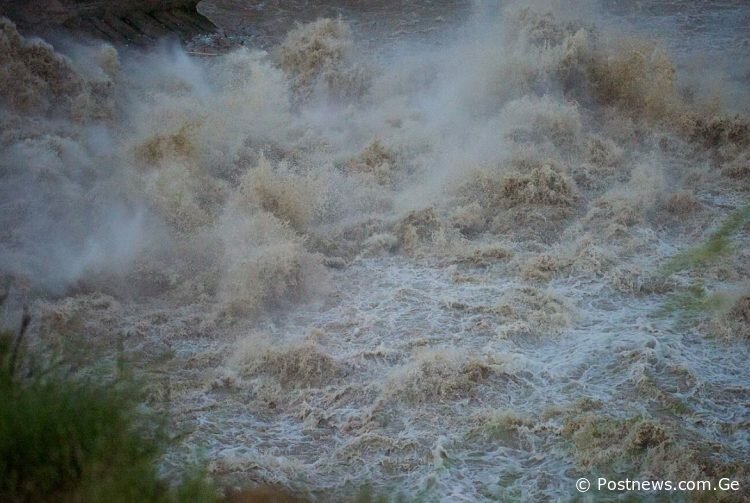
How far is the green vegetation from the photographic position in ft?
8.40

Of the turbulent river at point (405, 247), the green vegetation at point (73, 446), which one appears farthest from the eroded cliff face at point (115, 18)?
the green vegetation at point (73, 446)

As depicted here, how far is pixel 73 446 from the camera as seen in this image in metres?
2.70

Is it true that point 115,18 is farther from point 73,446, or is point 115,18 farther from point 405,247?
point 73,446

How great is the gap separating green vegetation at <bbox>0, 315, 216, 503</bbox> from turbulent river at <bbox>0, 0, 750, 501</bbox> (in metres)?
0.20

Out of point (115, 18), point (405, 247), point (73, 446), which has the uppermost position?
point (73, 446)

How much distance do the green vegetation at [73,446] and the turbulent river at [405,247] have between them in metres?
0.20

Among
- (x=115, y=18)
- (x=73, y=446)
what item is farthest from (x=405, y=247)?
(x=115, y=18)

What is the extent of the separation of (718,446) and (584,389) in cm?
86

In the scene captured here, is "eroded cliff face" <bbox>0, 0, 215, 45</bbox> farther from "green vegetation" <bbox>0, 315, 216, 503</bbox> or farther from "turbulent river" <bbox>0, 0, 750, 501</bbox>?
"green vegetation" <bbox>0, 315, 216, 503</bbox>

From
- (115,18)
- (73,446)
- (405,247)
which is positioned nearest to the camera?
(73,446)

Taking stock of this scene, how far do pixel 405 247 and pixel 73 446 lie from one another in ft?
15.7

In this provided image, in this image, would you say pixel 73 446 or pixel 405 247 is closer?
pixel 73 446

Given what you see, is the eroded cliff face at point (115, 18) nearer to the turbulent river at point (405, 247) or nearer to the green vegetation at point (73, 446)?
the turbulent river at point (405, 247)

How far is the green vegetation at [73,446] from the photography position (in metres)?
2.56
